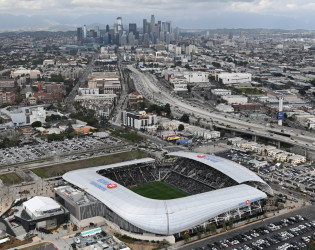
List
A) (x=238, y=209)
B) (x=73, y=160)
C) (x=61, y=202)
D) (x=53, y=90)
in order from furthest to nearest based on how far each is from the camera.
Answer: (x=53, y=90), (x=73, y=160), (x=61, y=202), (x=238, y=209)

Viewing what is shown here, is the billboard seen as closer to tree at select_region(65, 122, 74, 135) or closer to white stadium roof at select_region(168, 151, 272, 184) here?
white stadium roof at select_region(168, 151, 272, 184)

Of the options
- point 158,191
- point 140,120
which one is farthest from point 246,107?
point 158,191

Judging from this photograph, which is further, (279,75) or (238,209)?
(279,75)

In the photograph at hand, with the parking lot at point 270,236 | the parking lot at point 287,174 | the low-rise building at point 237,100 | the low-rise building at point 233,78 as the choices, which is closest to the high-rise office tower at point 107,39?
the low-rise building at point 233,78

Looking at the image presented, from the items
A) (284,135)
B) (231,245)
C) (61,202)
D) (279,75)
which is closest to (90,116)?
(284,135)

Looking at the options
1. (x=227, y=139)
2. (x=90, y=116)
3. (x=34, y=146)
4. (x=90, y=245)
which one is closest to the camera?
(x=90, y=245)

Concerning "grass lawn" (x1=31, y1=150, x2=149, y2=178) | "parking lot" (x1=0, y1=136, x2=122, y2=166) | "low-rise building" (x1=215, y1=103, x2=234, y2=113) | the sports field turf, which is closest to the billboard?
"low-rise building" (x1=215, y1=103, x2=234, y2=113)

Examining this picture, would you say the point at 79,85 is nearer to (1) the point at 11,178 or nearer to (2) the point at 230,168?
(1) the point at 11,178

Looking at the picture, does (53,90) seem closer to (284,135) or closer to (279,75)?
(284,135)
